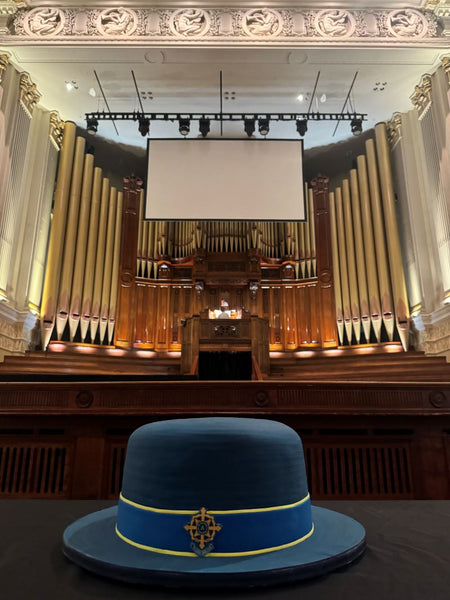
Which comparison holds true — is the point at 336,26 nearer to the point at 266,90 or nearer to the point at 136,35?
the point at 266,90

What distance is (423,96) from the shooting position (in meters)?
A: 6.25

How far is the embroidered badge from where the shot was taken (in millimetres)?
493

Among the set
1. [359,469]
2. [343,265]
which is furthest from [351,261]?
[359,469]

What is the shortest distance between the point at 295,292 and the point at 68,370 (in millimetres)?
4651

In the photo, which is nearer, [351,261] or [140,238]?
[351,261]

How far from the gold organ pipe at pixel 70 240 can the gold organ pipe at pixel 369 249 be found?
203 inches

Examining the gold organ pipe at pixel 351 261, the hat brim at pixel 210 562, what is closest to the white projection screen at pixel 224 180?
the gold organ pipe at pixel 351 261

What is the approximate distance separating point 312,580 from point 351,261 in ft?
24.1

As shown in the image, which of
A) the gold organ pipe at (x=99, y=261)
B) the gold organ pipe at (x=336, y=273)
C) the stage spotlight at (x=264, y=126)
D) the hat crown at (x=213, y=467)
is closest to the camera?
the hat crown at (x=213, y=467)

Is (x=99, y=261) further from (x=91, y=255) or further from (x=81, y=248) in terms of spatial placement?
(x=81, y=248)

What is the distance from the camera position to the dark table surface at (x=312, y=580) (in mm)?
410

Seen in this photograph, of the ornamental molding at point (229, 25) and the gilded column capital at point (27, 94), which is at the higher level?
the ornamental molding at point (229, 25)

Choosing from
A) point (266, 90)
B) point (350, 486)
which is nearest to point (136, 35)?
point (266, 90)

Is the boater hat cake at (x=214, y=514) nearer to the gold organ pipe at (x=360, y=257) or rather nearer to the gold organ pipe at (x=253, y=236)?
the gold organ pipe at (x=360, y=257)
